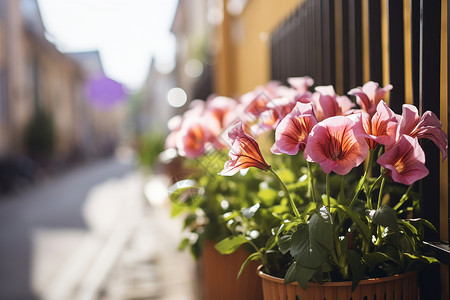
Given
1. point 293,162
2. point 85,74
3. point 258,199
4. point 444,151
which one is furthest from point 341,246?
point 85,74

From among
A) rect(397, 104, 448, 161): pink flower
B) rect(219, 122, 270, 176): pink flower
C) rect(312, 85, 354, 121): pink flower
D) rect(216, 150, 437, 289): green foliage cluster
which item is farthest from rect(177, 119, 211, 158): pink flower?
rect(397, 104, 448, 161): pink flower

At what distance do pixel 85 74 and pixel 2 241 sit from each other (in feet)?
88.2

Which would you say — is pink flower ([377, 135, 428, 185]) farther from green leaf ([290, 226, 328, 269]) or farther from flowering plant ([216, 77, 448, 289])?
green leaf ([290, 226, 328, 269])

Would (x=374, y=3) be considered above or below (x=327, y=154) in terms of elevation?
above

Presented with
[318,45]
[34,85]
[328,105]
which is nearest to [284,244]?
[328,105]

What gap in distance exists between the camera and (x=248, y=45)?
5715 millimetres

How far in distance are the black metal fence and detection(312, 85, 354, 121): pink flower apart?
21 centimetres

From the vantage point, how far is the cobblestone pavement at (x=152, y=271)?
11.5ft

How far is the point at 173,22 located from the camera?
21484 mm

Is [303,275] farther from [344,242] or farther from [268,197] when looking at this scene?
[268,197]

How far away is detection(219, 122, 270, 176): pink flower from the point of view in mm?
1295

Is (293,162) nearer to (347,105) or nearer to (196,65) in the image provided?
(347,105)

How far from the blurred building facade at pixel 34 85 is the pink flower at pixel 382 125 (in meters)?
14.2

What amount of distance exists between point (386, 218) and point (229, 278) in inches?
43.0
